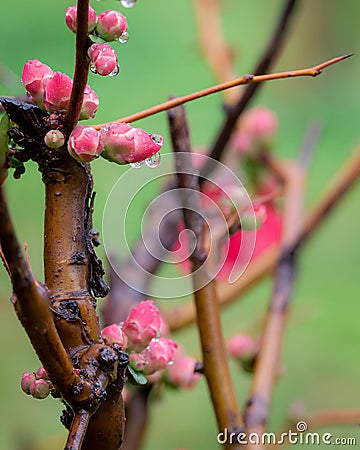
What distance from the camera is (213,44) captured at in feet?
2.30

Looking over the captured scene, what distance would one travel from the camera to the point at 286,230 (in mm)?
537

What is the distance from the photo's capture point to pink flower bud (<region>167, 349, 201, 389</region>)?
0.42 m

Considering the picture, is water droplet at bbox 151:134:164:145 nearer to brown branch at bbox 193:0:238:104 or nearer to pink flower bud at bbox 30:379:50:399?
pink flower bud at bbox 30:379:50:399

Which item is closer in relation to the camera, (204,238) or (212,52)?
(204,238)

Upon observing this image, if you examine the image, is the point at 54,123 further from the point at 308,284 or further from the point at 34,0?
the point at 34,0

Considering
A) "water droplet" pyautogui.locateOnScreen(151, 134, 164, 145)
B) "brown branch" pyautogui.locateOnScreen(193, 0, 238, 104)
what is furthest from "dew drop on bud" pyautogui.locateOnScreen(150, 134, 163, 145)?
"brown branch" pyautogui.locateOnScreen(193, 0, 238, 104)

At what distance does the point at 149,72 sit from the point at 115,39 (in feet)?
4.95

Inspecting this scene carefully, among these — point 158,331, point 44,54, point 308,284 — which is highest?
point 44,54

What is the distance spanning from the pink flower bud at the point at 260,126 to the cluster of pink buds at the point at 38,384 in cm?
43

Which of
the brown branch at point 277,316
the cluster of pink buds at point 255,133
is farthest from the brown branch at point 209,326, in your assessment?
the cluster of pink buds at point 255,133

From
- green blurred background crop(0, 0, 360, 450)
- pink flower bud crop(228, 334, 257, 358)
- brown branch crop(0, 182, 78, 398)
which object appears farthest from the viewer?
green blurred background crop(0, 0, 360, 450)

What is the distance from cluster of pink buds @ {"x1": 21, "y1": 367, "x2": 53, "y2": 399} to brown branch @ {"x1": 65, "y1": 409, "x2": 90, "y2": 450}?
2cm

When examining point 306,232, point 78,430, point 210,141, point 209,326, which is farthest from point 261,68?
point 210,141

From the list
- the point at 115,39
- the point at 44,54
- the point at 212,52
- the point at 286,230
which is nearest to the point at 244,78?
the point at 115,39
